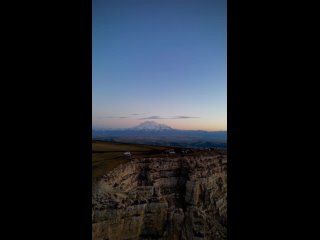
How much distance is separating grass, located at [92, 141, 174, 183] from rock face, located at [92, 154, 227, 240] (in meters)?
0.69

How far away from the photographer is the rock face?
1975 centimetres

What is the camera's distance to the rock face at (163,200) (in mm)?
19750

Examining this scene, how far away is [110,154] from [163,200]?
24.4ft

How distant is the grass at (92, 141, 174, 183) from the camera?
23.0 m

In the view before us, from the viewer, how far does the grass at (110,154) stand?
23.0m

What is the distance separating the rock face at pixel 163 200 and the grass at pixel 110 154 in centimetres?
69

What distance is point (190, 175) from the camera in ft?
86.4

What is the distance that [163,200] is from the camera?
24188mm

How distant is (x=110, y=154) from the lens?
27.5 meters
